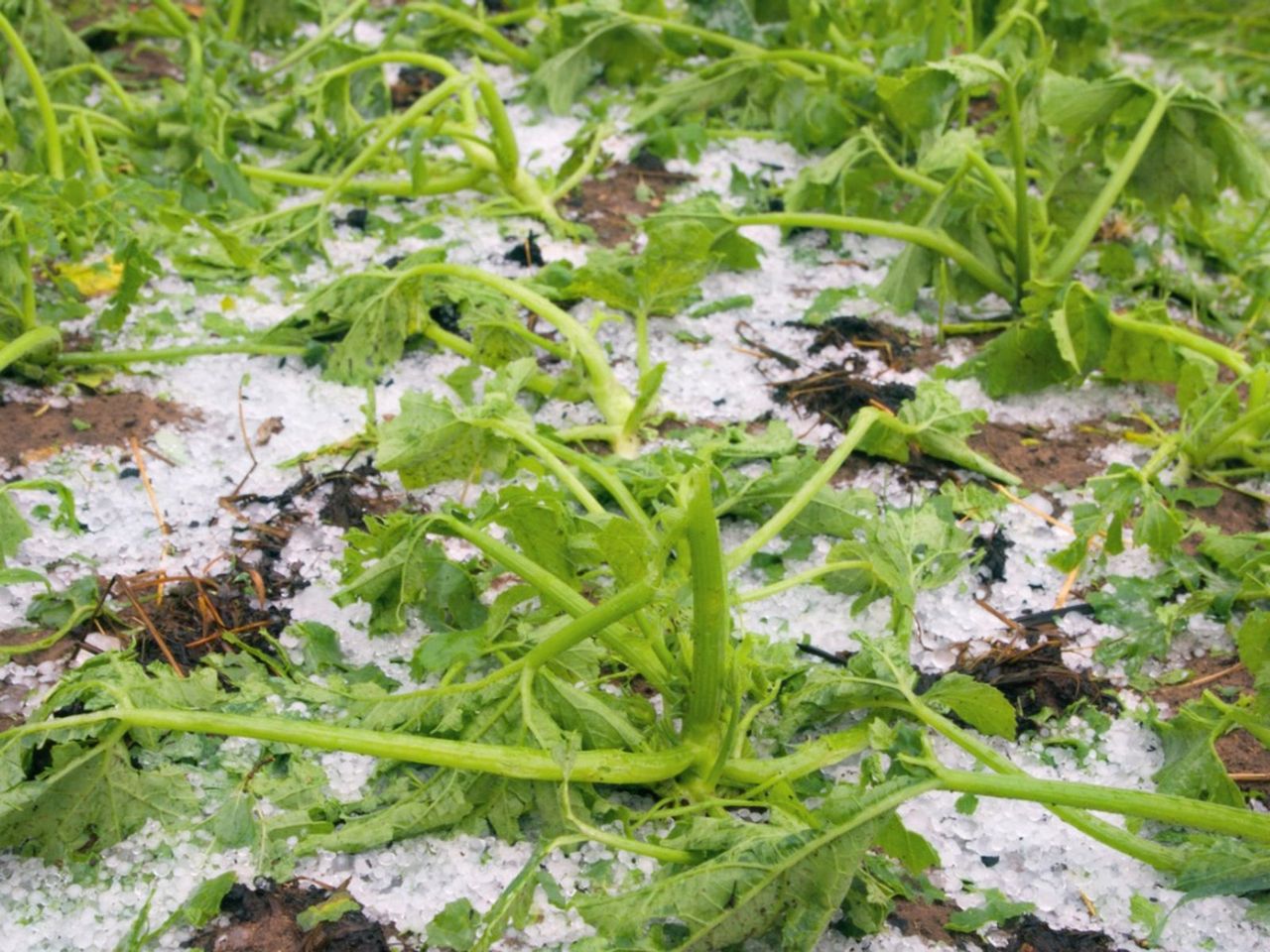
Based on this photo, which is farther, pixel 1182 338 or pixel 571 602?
pixel 1182 338

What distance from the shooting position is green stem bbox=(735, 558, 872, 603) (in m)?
2.04

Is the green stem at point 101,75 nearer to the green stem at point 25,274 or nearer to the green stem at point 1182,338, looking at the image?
the green stem at point 25,274

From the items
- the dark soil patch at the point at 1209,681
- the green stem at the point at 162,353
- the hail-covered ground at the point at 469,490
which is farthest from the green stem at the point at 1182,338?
the green stem at the point at 162,353

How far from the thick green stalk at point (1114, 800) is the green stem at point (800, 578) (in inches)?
18.9

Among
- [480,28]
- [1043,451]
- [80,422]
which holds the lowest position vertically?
[80,422]

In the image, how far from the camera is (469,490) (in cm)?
245

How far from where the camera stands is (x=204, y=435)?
2559 mm

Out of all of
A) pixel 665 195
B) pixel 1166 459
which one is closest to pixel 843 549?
pixel 1166 459

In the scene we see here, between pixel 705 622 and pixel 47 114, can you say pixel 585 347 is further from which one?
pixel 47 114

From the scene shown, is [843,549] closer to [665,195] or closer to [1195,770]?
[1195,770]

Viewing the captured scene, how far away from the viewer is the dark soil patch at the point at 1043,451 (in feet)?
8.44

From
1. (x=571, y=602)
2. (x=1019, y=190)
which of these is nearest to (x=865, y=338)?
(x=1019, y=190)

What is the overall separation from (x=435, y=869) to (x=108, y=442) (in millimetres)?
1203

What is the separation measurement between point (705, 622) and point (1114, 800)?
0.55 m
